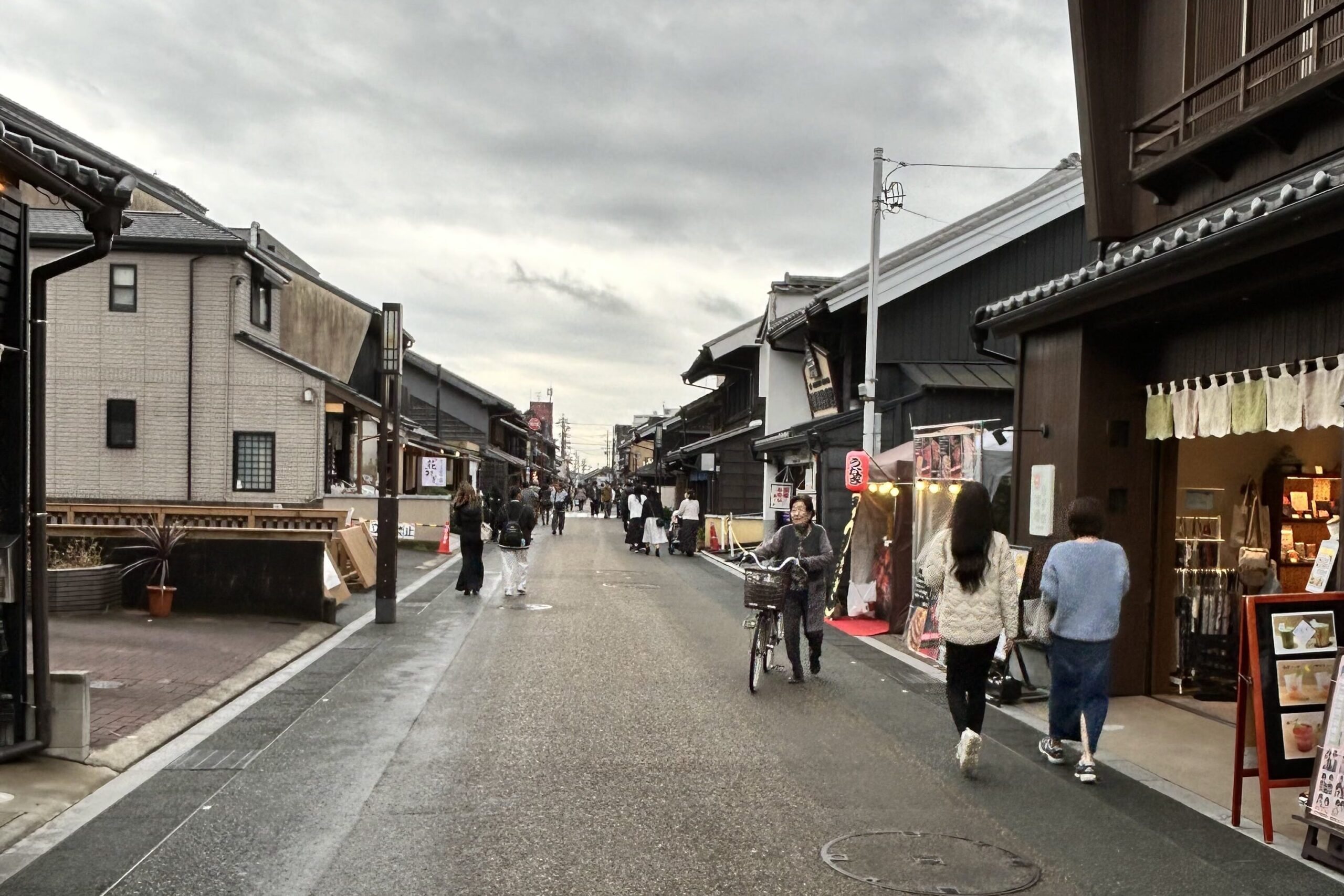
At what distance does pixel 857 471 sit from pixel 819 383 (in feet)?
35.5

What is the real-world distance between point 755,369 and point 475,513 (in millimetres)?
21758

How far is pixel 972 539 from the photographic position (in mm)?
7637

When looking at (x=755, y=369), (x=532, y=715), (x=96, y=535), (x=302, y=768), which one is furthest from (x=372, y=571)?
(x=755, y=369)

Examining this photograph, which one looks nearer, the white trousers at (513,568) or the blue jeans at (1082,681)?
the blue jeans at (1082,681)

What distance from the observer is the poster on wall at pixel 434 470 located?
31.3 m

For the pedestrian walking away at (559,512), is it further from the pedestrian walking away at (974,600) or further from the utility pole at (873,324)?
the pedestrian walking away at (974,600)

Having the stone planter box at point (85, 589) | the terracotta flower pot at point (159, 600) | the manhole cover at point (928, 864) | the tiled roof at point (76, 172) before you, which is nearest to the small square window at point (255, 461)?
the stone planter box at point (85, 589)

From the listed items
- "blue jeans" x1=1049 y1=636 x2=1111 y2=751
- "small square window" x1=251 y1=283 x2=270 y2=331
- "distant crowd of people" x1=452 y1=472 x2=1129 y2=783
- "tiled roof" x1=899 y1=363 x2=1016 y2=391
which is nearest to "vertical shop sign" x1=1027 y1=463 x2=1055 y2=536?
"distant crowd of people" x1=452 y1=472 x2=1129 y2=783

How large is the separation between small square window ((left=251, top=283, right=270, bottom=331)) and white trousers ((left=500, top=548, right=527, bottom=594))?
10348 mm

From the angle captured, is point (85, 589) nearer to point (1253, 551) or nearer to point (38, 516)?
point (38, 516)

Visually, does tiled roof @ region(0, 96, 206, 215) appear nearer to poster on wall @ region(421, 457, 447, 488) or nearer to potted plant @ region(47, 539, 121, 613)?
potted plant @ region(47, 539, 121, 613)

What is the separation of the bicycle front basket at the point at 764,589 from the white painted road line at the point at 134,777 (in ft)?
14.3

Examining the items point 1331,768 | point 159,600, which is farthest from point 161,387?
point 1331,768

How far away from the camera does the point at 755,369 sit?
1531 inches
